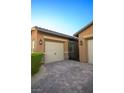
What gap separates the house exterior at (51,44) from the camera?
8.80 metres

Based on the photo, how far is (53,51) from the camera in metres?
10.4

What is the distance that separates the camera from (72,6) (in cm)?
816

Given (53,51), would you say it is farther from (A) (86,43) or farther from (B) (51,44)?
(A) (86,43)

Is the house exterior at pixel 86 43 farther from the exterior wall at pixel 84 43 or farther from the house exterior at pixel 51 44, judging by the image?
the house exterior at pixel 51 44

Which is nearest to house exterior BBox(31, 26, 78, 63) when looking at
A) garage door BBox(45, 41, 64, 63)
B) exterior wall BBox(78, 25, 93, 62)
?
garage door BBox(45, 41, 64, 63)

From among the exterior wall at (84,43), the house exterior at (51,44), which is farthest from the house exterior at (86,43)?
the house exterior at (51,44)

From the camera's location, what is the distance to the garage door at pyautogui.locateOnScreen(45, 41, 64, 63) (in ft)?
31.4

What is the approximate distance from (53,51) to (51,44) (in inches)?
29.3

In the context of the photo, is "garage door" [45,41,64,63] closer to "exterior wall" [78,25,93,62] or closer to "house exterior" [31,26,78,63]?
"house exterior" [31,26,78,63]

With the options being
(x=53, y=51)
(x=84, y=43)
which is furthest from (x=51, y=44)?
(x=84, y=43)
